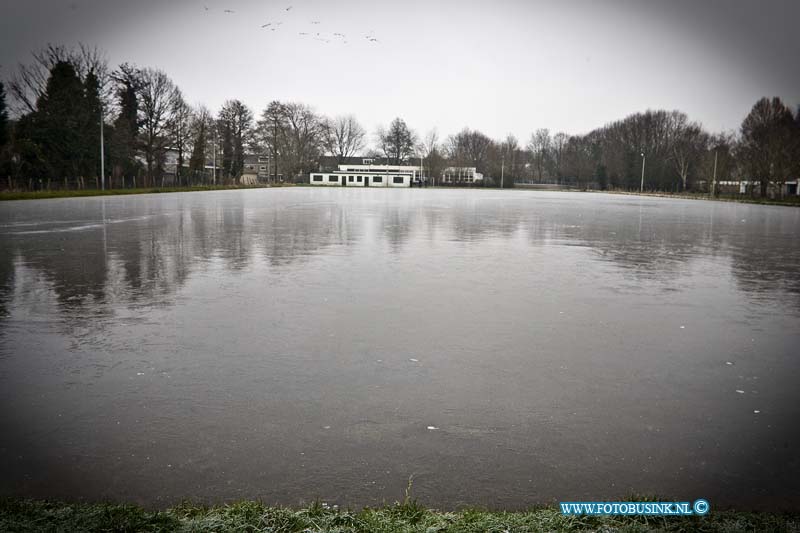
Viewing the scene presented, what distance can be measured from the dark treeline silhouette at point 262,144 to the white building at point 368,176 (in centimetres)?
336

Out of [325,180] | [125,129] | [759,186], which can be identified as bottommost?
[759,186]

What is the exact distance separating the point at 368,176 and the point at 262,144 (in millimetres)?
30170

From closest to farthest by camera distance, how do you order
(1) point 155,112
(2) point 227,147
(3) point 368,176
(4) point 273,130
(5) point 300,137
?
(1) point 155,112 < (2) point 227,147 < (4) point 273,130 < (5) point 300,137 < (3) point 368,176

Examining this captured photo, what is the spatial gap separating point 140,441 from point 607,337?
460 cm

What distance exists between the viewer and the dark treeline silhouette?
5134 cm

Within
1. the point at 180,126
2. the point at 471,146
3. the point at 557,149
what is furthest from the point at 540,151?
the point at 180,126

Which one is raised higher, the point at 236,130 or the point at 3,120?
the point at 236,130

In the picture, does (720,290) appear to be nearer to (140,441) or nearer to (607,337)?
(607,337)

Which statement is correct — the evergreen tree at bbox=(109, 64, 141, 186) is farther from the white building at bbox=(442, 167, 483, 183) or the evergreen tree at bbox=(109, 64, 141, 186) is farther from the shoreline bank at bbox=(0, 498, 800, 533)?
the white building at bbox=(442, 167, 483, 183)

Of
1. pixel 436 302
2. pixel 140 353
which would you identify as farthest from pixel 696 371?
pixel 140 353

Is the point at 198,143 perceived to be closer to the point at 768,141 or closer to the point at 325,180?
the point at 325,180

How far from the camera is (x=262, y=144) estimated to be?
102 meters

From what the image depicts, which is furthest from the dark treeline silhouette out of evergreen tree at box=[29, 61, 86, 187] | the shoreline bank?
the shoreline bank

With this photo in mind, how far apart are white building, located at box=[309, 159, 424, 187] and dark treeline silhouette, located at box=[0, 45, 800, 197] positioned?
3364mm
